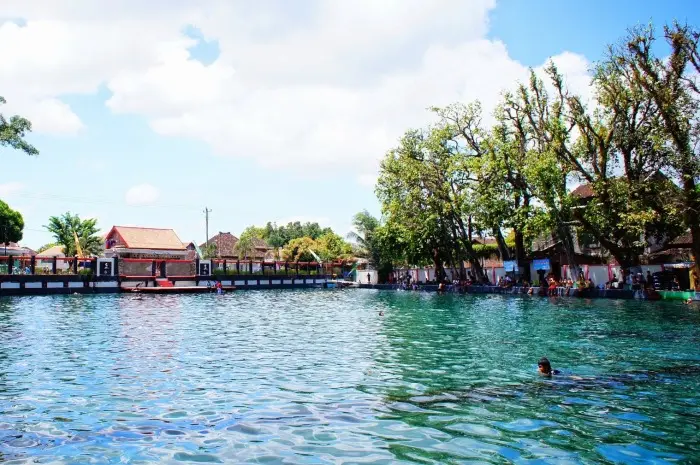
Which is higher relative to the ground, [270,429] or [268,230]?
[268,230]

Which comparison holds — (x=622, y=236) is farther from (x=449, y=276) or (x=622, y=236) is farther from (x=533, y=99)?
(x=449, y=276)

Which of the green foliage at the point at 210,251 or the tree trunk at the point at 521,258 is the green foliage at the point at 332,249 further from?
the tree trunk at the point at 521,258

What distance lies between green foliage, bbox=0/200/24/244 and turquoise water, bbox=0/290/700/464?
6631cm

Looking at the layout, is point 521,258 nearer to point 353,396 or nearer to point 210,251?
point 353,396

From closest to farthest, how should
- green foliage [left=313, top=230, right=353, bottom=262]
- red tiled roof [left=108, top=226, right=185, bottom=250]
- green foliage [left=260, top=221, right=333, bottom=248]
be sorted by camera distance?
red tiled roof [left=108, top=226, right=185, bottom=250], green foliage [left=313, top=230, right=353, bottom=262], green foliage [left=260, top=221, right=333, bottom=248]

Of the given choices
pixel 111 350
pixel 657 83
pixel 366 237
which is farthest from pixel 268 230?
pixel 111 350

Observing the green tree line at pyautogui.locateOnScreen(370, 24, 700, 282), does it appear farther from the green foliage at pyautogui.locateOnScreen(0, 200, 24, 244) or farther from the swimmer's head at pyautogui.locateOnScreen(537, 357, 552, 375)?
the green foliage at pyautogui.locateOnScreen(0, 200, 24, 244)

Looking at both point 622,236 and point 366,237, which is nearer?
point 622,236

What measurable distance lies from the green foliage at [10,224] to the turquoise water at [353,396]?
66.3 meters

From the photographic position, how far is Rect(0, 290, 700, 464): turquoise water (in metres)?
8.27

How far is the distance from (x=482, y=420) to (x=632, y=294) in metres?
35.3

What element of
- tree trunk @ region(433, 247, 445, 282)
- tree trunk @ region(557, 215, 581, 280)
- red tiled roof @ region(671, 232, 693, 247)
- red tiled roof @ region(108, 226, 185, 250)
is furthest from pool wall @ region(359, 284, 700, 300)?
red tiled roof @ region(108, 226, 185, 250)

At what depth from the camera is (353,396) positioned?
11.6 meters

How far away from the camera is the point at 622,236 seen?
4356 cm
